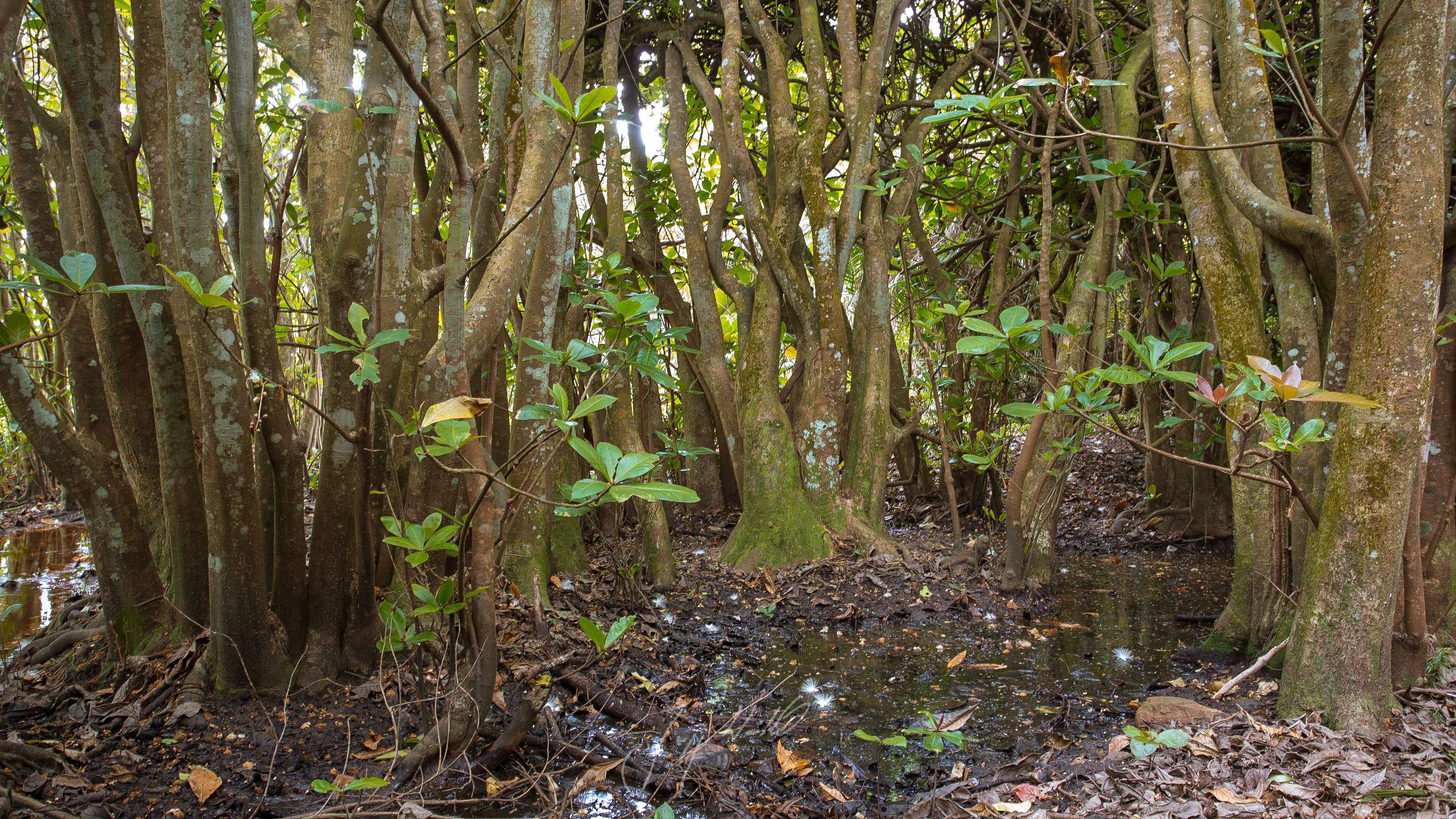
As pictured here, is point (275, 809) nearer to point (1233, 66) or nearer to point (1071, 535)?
point (1233, 66)

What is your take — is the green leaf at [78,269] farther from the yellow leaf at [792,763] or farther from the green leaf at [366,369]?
the yellow leaf at [792,763]

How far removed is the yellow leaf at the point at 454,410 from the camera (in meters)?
1.41

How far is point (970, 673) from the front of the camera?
134 inches

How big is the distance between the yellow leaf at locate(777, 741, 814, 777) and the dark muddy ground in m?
0.01

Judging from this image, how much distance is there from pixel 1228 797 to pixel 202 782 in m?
2.76

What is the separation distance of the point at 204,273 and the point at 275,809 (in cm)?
154

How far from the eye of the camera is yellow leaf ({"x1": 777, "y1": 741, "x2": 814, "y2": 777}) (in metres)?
2.47

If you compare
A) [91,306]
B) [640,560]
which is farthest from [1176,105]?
[91,306]

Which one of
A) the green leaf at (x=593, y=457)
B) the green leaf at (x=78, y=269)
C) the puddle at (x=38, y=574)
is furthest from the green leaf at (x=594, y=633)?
the puddle at (x=38, y=574)

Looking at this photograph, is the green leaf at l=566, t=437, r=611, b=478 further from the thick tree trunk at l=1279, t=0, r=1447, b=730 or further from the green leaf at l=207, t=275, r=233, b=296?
the thick tree trunk at l=1279, t=0, r=1447, b=730

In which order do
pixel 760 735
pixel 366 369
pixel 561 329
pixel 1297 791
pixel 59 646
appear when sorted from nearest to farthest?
pixel 1297 791 → pixel 366 369 → pixel 760 735 → pixel 59 646 → pixel 561 329

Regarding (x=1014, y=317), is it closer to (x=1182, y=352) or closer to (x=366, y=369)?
(x=1182, y=352)

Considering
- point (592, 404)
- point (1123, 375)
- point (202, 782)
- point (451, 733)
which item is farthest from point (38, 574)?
point (1123, 375)

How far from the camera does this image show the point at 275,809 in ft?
6.96
